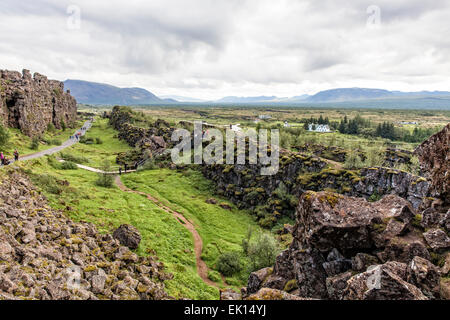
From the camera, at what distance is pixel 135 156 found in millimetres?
102375

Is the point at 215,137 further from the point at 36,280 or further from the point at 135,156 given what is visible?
the point at 36,280

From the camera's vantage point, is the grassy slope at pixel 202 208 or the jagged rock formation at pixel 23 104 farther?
the jagged rock formation at pixel 23 104

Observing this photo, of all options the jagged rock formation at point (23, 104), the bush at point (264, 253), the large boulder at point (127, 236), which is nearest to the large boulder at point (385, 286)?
the bush at point (264, 253)

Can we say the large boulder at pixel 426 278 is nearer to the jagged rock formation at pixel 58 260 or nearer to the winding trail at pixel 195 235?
the jagged rock formation at pixel 58 260

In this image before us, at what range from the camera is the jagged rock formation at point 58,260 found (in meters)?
18.0

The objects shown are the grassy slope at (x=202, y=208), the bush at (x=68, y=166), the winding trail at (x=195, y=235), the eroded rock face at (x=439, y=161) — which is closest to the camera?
the eroded rock face at (x=439, y=161)

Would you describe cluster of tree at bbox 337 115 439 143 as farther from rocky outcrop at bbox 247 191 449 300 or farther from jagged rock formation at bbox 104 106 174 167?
rocky outcrop at bbox 247 191 449 300

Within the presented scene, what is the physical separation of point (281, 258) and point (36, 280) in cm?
2124

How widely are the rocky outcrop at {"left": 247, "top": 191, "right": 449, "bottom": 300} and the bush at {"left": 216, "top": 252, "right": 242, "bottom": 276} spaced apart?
54.0 ft

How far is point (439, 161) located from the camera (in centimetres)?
1908

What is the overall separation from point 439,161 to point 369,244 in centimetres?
834

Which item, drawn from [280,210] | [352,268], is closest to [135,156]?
[280,210]

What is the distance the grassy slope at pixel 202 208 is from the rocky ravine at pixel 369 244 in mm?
20762

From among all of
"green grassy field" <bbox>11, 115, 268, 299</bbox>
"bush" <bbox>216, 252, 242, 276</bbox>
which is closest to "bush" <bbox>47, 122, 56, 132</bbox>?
"green grassy field" <bbox>11, 115, 268, 299</bbox>
